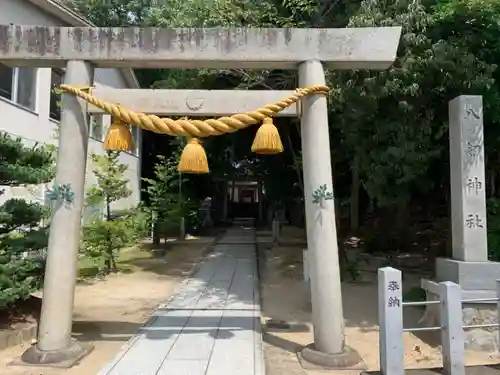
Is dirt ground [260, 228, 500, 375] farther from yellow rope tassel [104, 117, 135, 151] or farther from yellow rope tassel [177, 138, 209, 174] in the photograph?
yellow rope tassel [104, 117, 135, 151]

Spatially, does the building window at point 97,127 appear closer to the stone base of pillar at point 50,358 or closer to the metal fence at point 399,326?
the stone base of pillar at point 50,358

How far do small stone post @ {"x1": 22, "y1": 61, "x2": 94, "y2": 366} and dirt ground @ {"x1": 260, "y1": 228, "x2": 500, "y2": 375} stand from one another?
2399 millimetres

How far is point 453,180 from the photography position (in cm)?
676

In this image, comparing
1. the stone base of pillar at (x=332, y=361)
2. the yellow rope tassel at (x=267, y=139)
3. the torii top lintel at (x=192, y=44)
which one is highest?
the torii top lintel at (x=192, y=44)

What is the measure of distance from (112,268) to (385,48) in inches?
377

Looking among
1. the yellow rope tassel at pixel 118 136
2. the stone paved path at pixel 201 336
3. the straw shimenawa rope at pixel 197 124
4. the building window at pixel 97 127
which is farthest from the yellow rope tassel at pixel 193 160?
the building window at pixel 97 127

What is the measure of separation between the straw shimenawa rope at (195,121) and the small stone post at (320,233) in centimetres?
27

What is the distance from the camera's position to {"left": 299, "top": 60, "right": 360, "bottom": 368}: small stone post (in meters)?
5.22

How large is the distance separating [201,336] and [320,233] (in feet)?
7.16

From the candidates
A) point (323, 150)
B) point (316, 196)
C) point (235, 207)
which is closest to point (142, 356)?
point (316, 196)

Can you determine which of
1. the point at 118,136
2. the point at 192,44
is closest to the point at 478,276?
the point at 192,44

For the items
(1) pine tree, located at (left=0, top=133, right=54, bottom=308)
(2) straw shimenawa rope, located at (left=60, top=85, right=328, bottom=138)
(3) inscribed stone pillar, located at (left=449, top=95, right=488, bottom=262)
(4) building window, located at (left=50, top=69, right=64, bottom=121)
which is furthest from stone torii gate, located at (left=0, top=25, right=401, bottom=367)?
(4) building window, located at (left=50, top=69, right=64, bottom=121)

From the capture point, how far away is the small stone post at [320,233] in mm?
5223

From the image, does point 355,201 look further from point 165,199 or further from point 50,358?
point 50,358
